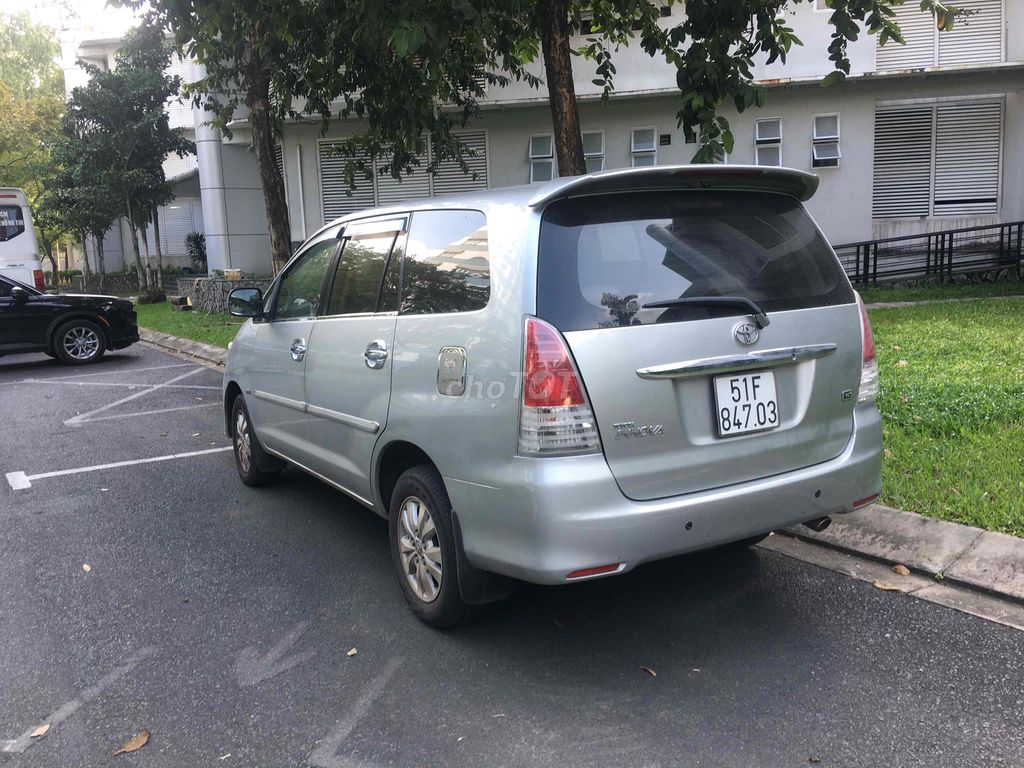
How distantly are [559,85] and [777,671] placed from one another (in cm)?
617

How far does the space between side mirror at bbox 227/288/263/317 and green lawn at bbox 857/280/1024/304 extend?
11514 millimetres

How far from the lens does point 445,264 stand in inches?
149

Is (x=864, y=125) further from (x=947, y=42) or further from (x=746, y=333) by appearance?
(x=746, y=333)

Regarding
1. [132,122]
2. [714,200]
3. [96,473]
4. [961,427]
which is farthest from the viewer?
[132,122]

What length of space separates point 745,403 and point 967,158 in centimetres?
1620

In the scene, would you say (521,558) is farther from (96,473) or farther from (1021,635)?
(96,473)

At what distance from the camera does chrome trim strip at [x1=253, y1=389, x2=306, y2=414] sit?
4.89m

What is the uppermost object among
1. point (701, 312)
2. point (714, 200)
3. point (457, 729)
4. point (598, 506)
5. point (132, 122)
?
point (132, 122)

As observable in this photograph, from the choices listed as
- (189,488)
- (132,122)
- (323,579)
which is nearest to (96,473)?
(189,488)

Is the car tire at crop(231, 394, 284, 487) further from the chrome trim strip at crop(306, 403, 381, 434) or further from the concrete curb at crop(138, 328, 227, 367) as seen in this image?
the concrete curb at crop(138, 328, 227, 367)

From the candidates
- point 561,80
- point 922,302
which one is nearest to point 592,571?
point 561,80

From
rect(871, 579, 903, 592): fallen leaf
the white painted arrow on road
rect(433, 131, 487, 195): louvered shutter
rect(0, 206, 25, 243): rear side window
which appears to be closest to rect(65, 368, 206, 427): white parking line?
the white painted arrow on road

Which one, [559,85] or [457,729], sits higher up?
[559,85]

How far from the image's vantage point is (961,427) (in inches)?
229
